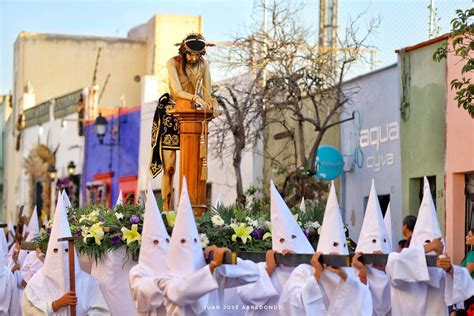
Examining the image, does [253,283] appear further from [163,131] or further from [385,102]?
[385,102]

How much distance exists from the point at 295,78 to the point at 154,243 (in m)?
12.6

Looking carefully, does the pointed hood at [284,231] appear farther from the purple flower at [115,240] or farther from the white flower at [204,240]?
the purple flower at [115,240]

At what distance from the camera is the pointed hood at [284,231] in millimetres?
12531

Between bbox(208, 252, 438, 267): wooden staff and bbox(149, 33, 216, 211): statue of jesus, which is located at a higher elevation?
bbox(149, 33, 216, 211): statue of jesus

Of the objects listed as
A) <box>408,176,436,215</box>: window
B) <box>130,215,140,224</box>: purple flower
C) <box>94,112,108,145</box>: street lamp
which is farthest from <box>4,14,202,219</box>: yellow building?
<box>130,215,140,224</box>: purple flower

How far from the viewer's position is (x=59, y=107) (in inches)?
1674

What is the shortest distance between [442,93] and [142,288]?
34.5 ft

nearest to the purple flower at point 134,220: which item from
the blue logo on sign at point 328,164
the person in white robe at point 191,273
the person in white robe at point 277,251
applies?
the person in white robe at point 277,251

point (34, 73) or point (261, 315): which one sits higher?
point (34, 73)

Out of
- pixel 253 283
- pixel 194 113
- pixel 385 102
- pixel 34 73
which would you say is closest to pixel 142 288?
pixel 253 283

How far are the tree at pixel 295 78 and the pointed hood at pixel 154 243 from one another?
37.8ft

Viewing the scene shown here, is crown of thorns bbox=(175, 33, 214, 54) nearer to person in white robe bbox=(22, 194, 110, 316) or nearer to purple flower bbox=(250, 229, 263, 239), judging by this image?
purple flower bbox=(250, 229, 263, 239)

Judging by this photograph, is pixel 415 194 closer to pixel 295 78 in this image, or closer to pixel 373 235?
pixel 295 78

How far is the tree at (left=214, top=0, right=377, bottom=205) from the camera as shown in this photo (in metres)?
24.2
